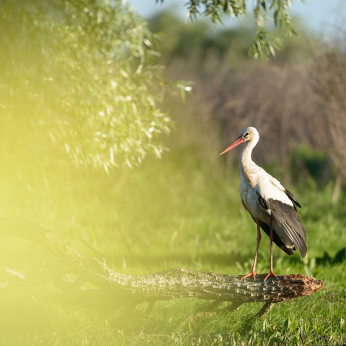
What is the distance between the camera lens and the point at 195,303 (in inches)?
178

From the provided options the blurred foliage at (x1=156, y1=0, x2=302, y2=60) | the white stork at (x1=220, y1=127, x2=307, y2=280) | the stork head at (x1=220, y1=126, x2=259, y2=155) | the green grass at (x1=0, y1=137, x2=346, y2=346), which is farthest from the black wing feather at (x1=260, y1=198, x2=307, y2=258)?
the blurred foliage at (x1=156, y1=0, x2=302, y2=60)

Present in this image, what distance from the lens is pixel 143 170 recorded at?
12555 millimetres

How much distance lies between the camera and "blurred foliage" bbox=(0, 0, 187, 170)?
5148 mm

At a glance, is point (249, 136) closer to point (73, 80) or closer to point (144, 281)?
point (144, 281)

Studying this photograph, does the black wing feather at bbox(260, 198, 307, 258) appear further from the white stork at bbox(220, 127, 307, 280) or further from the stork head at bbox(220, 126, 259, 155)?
the stork head at bbox(220, 126, 259, 155)

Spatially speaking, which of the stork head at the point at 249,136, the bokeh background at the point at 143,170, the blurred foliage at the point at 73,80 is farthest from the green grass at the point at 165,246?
the stork head at the point at 249,136

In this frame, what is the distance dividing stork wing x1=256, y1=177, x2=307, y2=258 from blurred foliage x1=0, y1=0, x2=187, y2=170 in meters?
2.22

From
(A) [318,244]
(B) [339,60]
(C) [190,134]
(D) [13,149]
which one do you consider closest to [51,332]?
(D) [13,149]

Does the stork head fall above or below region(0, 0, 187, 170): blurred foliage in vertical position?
Result: below

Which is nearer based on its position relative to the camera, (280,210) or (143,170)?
(280,210)

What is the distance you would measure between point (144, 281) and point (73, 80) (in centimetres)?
314

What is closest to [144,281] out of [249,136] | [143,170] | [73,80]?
[249,136]

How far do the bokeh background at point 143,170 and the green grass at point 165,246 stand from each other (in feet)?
0.08

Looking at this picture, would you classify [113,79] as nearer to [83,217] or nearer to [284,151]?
[83,217]
